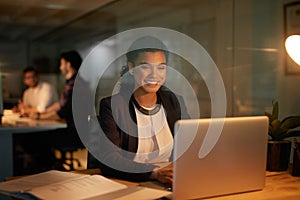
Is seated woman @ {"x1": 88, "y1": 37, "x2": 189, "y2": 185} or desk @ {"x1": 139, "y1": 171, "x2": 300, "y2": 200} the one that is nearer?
desk @ {"x1": 139, "y1": 171, "x2": 300, "y2": 200}

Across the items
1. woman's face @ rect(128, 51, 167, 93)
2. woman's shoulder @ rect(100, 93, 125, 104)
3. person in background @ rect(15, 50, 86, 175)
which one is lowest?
person in background @ rect(15, 50, 86, 175)

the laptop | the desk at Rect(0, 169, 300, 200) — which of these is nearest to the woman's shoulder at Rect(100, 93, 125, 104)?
the desk at Rect(0, 169, 300, 200)

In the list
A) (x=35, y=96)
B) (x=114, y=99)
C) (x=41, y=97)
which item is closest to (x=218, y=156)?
(x=114, y=99)

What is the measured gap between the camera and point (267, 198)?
1.34 meters

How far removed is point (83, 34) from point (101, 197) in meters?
6.36

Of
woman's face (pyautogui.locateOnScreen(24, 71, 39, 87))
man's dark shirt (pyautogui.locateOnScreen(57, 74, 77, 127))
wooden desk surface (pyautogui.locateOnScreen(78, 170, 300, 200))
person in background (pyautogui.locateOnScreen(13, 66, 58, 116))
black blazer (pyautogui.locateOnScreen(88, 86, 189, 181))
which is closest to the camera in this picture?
wooden desk surface (pyautogui.locateOnScreen(78, 170, 300, 200))

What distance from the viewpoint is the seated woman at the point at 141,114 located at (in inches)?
67.7

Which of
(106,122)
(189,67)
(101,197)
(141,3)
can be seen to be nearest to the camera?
(101,197)

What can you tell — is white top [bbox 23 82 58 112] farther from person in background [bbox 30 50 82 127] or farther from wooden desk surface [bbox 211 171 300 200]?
wooden desk surface [bbox 211 171 300 200]

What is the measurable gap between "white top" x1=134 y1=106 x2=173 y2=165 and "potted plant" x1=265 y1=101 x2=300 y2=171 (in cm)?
47

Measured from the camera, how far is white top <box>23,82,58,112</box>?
4.80 meters

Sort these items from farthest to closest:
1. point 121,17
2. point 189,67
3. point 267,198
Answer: point 121,17 → point 189,67 → point 267,198

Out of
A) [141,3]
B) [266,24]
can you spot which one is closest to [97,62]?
[141,3]

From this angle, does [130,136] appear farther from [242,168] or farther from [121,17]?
[121,17]
